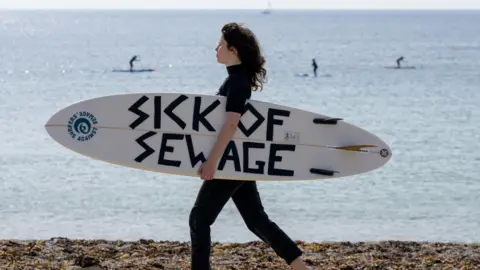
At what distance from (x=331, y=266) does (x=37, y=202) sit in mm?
8454

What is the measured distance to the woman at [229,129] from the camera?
5285 mm

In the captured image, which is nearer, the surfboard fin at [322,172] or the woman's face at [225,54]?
the woman's face at [225,54]

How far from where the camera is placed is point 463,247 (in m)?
7.45

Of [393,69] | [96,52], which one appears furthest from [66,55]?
[393,69]

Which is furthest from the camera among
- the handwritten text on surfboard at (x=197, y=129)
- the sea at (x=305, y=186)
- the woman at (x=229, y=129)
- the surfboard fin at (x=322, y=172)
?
the sea at (x=305, y=186)

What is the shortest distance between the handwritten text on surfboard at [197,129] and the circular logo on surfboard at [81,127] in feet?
0.72

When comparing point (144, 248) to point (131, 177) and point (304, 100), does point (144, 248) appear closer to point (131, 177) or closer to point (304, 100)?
point (131, 177)

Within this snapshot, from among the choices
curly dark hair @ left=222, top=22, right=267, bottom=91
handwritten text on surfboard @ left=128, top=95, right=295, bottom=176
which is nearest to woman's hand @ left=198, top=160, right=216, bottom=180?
handwritten text on surfboard @ left=128, top=95, right=295, bottom=176

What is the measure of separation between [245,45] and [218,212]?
831mm

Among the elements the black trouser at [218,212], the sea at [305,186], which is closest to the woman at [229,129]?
the black trouser at [218,212]

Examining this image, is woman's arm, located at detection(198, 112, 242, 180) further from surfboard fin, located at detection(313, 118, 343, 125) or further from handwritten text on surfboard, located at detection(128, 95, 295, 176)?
surfboard fin, located at detection(313, 118, 343, 125)

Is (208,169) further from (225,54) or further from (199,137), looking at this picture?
(225,54)

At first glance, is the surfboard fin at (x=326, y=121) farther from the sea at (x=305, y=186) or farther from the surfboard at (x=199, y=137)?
the sea at (x=305, y=186)

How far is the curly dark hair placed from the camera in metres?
5.31
